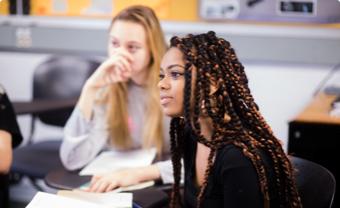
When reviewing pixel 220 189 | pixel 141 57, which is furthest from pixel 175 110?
pixel 141 57

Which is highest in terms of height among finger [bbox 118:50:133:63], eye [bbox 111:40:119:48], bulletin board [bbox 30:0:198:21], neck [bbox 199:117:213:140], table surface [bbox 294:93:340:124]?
bulletin board [bbox 30:0:198:21]

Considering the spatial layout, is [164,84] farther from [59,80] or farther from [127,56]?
[59,80]

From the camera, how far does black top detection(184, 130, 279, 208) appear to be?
47.4 inches

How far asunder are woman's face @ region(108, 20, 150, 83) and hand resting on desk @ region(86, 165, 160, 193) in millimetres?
439

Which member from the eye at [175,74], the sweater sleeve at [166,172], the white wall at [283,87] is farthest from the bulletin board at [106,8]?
the eye at [175,74]

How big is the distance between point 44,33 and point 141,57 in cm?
69

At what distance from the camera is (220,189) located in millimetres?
1288

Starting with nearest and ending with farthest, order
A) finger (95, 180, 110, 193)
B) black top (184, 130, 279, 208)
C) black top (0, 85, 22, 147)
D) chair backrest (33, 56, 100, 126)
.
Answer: black top (184, 130, 279, 208) < finger (95, 180, 110, 193) < black top (0, 85, 22, 147) < chair backrest (33, 56, 100, 126)

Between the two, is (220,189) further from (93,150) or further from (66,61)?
(66,61)

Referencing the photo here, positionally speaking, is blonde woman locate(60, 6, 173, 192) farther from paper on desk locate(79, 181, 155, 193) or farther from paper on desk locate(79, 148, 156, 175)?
paper on desk locate(79, 181, 155, 193)

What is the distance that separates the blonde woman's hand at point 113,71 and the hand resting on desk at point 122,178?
0.41 meters

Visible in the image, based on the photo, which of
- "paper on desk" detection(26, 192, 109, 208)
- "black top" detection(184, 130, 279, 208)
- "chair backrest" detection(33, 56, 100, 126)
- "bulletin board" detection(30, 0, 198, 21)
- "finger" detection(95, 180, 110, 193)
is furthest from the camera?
"chair backrest" detection(33, 56, 100, 126)

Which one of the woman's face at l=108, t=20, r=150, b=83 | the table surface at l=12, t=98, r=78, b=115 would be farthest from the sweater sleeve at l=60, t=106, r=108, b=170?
the table surface at l=12, t=98, r=78, b=115

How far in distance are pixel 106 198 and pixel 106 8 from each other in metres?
1.09
